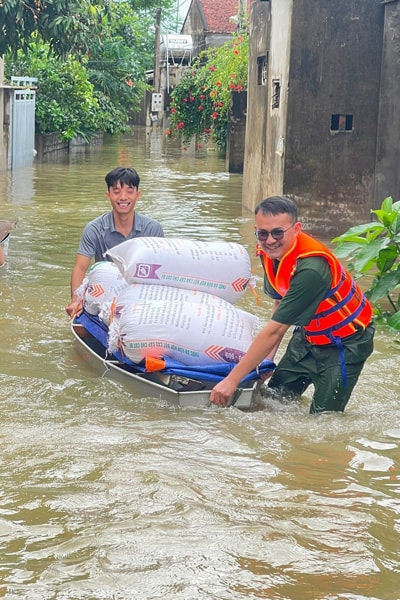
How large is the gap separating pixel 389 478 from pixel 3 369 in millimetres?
2940

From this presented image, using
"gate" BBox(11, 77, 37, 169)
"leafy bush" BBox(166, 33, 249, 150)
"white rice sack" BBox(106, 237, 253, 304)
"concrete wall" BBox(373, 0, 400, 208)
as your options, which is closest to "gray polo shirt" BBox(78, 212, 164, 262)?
"white rice sack" BBox(106, 237, 253, 304)

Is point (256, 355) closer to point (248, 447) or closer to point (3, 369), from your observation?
point (248, 447)

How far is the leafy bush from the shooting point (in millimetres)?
20250

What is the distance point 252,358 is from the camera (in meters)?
5.02

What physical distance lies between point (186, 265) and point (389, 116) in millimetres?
6481

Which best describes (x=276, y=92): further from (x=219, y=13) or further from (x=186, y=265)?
(x=219, y=13)

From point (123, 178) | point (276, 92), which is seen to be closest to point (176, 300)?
point (123, 178)

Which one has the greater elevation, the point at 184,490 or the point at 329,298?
the point at 329,298

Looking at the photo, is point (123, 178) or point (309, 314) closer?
point (309, 314)

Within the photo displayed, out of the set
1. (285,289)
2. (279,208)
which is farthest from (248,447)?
(279,208)

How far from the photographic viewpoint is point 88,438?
5238 millimetres

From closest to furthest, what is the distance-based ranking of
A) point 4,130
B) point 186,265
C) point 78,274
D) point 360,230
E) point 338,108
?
point 186,265 → point 360,230 → point 78,274 → point 338,108 → point 4,130

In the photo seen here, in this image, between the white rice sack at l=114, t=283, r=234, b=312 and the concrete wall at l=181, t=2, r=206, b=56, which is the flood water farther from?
the concrete wall at l=181, t=2, r=206, b=56

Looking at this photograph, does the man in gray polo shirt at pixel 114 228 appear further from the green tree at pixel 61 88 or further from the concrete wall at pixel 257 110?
the green tree at pixel 61 88
